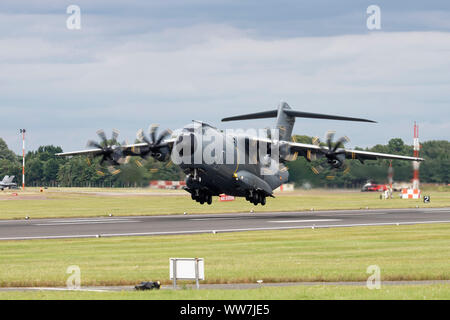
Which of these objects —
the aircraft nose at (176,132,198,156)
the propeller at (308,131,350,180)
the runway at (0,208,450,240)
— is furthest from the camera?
the propeller at (308,131,350,180)

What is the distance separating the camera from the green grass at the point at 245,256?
73.1 feet

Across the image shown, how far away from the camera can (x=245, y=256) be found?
2852 cm

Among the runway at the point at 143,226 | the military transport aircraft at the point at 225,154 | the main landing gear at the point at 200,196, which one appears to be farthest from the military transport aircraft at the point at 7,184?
the runway at the point at 143,226

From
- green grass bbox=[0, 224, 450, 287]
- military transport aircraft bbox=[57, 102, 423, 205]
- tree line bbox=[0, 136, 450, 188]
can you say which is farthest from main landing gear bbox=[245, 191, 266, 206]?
green grass bbox=[0, 224, 450, 287]

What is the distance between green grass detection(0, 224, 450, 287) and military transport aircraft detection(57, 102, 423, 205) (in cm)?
1193

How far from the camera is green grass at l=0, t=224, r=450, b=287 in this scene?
2228cm

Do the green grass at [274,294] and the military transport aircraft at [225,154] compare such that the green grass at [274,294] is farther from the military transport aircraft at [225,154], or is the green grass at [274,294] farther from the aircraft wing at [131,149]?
the aircraft wing at [131,149]

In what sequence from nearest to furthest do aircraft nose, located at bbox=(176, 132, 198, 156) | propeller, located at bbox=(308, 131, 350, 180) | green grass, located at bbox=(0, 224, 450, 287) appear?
1. green grass, located at bbox=(0, 224, 450, 287)
2. aircraft nose, located at bbox=(176, 132, 198, 156)
3. propeller, located at bbox=(308, 131, 350, 180)

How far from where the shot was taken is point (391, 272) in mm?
22797

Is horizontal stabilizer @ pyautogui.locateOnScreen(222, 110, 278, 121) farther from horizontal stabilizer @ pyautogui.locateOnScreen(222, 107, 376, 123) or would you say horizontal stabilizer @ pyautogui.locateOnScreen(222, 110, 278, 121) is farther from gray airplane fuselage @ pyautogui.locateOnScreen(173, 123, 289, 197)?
gray airplane fuselage @ pyautogui.locateOnScreen(173, 123, 289, 197)

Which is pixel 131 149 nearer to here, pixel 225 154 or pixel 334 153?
pixel 225 154

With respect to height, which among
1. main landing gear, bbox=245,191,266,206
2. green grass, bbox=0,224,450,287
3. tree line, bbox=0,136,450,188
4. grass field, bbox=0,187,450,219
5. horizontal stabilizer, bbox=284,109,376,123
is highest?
horizontal stabilizer, bbox=284,109,376,123
